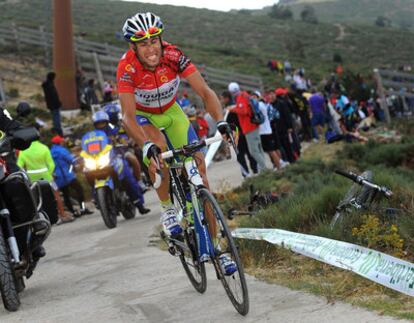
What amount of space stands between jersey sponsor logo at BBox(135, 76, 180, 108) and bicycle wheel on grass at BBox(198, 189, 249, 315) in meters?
1.29

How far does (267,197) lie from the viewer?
10.7 metres

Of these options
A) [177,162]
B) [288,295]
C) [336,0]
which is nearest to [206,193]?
[177,162]

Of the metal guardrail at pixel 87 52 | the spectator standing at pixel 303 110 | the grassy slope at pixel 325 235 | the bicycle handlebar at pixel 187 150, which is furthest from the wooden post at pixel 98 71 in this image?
the bicycle handlebar at pixel 187 150

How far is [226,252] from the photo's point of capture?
590cm

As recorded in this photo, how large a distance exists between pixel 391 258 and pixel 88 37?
49.2 meters

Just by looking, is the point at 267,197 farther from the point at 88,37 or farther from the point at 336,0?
the point at 336,0

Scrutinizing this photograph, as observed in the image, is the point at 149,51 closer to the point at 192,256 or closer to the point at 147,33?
the point at 147,33

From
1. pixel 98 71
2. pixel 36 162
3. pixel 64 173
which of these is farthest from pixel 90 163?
pixel 98 71

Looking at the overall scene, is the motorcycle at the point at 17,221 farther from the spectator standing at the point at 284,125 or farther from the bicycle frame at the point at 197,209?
the spectator standing at the point at 284,125

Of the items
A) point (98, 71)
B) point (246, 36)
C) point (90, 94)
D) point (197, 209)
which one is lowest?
point (246, 36)

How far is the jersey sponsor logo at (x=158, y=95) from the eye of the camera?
282 inches

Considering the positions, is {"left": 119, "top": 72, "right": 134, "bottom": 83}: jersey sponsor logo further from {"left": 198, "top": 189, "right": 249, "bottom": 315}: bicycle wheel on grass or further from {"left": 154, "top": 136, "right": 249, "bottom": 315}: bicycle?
{"left": 198, "top": 189, "right": 249, "bottom": 315}: bicycle wheel on grass

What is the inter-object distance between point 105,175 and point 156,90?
→ 604cm

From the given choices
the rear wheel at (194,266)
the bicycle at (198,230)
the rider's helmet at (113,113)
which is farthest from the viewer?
the rider's helmet at (113,113)
